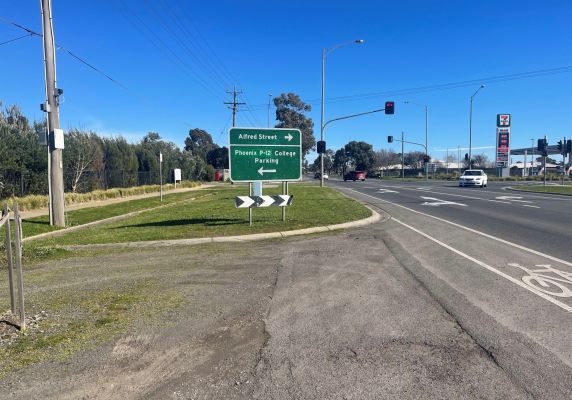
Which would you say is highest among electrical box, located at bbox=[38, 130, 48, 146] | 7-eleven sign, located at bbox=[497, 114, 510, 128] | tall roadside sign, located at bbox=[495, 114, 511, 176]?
7-eleven sign, located at bbox=[497, 114, 510, 128]

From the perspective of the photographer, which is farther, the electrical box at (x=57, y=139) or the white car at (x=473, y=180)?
the white car at (x=473, y=180)

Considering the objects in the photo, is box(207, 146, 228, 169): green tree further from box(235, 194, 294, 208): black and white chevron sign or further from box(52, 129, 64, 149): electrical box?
box(235, 194, 294, 208): black and white chevron sign

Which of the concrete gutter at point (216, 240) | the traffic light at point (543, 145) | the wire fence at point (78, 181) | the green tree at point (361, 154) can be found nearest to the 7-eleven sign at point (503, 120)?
the traffic light at point (543, 145)

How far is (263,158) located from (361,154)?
11340cm

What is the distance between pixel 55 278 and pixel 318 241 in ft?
18.3

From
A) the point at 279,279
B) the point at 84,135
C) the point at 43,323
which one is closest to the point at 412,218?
the point at 279,279

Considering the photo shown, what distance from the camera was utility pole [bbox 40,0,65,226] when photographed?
46.2 feet

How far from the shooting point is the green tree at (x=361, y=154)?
409 ft

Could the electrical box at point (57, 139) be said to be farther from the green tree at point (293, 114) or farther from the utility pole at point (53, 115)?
the green tree at point (293, 114)

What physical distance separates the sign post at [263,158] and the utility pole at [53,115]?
5.57 m

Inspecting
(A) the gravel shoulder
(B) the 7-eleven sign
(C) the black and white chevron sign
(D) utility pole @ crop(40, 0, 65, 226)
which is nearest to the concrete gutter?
(C) the black and white chevron sign

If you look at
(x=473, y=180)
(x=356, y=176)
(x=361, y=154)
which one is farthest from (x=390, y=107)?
(x=361, y=154)

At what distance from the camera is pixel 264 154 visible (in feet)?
45.6

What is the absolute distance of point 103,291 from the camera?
6375 millimetres
